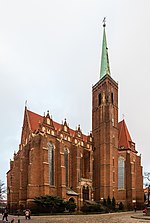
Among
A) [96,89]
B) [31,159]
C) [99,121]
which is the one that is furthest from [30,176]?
[96,89]

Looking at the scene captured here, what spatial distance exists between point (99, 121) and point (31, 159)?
22.1 m

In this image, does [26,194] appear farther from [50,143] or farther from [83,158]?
[83,158]

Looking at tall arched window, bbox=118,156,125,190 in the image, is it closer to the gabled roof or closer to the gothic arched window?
the gabled roof

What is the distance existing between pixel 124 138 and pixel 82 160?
38.0ft

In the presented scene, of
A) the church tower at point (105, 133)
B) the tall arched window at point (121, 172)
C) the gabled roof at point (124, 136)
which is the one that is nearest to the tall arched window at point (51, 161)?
the church tower at point (105, 133)

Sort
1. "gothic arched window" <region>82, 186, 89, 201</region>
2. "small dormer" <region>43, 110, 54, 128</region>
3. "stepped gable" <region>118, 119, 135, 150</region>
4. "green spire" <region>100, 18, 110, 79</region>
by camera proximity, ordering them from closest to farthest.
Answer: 1. "small dormer" <region>43, 110, 54, 128</region>
2. "gothic arched window" <region>82, 186, 89, 201</region>
3. "stepped gable" <region>118, 119, 135, 150</region>
4. "green spire" <region>100, 18, 110, 79</region>

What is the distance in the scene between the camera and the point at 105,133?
2493 inches

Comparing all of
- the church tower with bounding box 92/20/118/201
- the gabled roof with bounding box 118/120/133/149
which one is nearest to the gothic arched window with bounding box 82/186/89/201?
the church tower with bounding box 92/20/118/201

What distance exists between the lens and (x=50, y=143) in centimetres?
5347

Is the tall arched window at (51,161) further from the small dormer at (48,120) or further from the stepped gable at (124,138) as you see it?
the stepped gable at (124,138)

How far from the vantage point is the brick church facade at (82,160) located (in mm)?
49625

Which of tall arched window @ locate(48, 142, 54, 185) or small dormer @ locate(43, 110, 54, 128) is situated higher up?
small dormer @ locate(43, 110, 54, 128)

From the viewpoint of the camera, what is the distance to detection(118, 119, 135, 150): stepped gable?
6525 centimetres


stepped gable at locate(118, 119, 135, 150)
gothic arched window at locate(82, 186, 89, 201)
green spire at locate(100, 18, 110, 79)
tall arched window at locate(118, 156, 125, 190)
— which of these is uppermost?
green spire at locate(100, 18, 110, 79)
